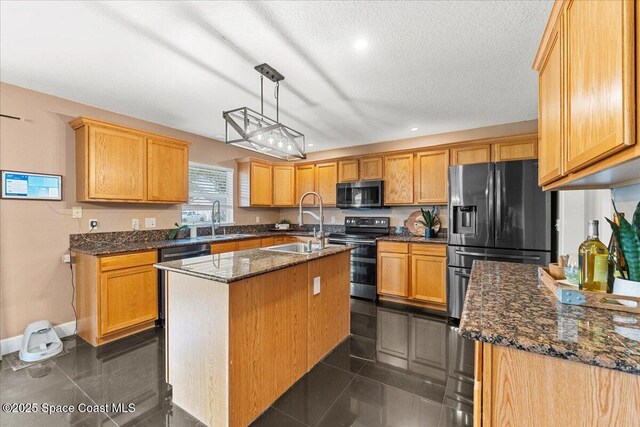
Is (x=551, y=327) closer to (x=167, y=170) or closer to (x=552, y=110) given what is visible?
(x=552, y=110)

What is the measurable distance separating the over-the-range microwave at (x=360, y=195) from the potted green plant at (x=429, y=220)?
68 centimetres

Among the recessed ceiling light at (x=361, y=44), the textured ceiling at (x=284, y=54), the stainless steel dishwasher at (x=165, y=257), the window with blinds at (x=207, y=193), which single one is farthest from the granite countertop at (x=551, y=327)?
the window with blinds at (x=207, y=193)

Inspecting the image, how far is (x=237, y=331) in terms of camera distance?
1608 mm

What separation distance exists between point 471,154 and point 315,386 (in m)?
3.45

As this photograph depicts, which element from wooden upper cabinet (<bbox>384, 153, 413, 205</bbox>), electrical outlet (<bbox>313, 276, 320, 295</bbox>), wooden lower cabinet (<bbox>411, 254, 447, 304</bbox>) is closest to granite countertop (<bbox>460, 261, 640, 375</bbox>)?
electrical outlet (<bbox>313, 276, 320, 295</bbox>)

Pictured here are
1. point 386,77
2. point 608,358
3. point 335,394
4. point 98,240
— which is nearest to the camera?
point 608,358

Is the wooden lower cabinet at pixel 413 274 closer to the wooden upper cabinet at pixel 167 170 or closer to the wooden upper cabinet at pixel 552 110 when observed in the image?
the wooden upper cabinet at pixel 552 110

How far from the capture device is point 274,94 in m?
2.79

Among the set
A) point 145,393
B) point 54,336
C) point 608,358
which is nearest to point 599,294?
point 608,358

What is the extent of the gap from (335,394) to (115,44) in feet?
9.90

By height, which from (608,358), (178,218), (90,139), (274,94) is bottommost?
(608,358)

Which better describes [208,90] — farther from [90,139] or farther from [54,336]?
[54,336]

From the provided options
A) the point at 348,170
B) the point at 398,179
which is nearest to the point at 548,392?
the point at 398,179

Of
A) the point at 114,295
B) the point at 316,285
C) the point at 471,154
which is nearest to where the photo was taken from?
the point at 316,285
